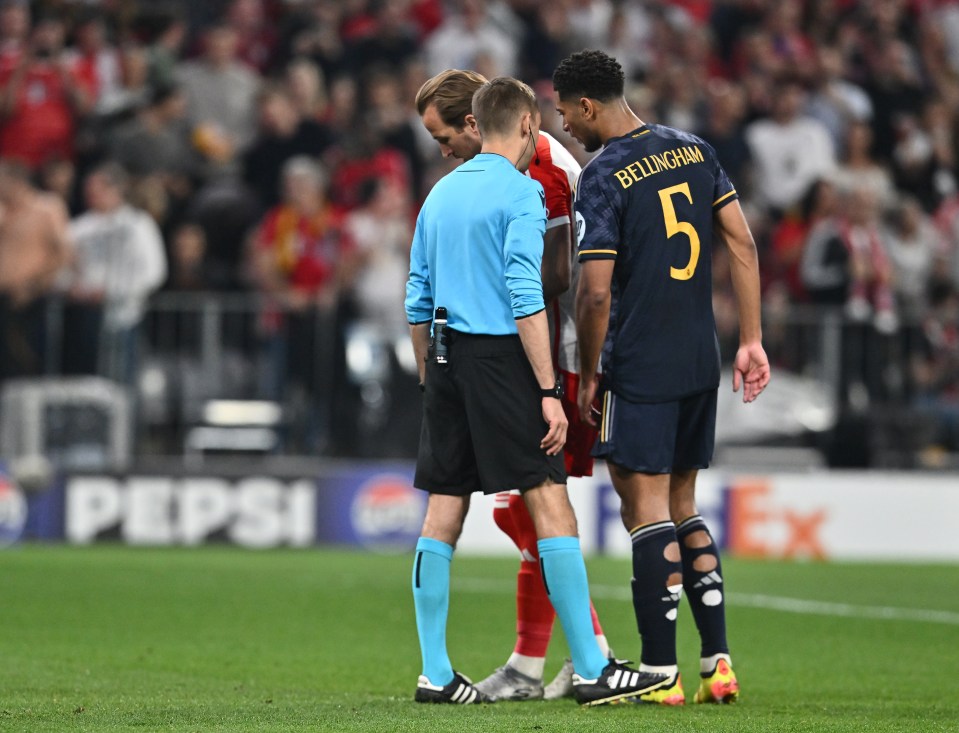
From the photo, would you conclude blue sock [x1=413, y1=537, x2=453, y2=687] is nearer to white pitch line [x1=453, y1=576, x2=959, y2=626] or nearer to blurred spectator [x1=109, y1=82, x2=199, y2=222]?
white pitch line [x1=453, y1=576, x2=959, y2=626]

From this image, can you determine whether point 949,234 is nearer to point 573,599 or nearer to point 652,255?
point 652,255

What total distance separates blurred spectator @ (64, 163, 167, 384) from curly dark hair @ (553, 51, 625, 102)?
9.16 meters

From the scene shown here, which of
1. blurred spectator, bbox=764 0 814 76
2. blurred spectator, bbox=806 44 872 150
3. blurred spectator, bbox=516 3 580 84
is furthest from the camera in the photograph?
blurred spectator, bbox=764 0 814 76

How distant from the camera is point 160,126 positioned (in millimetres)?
16641

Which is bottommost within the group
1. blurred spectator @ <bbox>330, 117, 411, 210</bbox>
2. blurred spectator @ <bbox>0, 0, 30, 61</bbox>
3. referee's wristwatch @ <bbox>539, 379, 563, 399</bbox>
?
referee's wristwatch @ <bbox>539, 379, 563, 399</bbox>

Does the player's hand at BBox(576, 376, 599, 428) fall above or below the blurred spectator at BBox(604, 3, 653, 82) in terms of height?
below

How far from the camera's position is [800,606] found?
10.9 meters

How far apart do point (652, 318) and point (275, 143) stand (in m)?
11.1

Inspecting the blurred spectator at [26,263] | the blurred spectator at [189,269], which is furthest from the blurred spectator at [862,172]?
the blurred spectator at [26,263]

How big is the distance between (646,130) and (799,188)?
12.0 meters

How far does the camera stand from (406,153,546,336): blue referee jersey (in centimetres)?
604

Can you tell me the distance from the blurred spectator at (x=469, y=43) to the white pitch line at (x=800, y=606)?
7.69 metres

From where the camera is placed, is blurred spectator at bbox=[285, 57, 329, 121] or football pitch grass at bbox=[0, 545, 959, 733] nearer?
football pitch grass at bbox=[0, 545, 959, 733]

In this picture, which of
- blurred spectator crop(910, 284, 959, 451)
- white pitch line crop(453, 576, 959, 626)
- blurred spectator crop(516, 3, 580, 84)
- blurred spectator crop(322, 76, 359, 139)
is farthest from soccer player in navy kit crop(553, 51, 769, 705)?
blurred spectator crop(516, 3, 580, 84)
